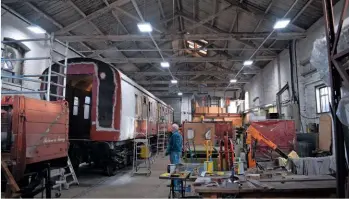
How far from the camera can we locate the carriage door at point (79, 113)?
912cm

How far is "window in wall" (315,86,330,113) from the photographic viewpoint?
35.1ft

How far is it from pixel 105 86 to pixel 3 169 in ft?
15.0

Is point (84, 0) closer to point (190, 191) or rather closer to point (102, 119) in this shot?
point (102, 119)

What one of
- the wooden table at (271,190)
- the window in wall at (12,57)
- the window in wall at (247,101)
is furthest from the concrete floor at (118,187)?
the window in wall at (247,101)

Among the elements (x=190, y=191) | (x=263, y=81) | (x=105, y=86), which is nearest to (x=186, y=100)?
(x=263, y=81)

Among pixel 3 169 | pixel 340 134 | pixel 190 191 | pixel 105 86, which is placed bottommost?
pixel 190 191

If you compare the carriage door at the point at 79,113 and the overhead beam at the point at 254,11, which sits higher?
the overhead beam at the point at 254,11

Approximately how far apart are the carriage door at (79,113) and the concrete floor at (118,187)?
1470mm

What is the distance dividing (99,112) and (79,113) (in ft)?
4.63

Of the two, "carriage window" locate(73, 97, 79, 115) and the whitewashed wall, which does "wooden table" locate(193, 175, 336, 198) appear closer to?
"carriage window" locate(73, 97, 79, 115)

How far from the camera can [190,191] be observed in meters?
6.52

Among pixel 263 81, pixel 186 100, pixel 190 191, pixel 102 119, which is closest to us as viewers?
pixel 190 191

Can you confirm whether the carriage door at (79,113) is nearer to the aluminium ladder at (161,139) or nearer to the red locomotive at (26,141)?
the red locomotive at (26,141)

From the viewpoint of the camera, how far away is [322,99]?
11.1 meters
